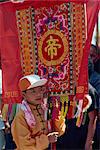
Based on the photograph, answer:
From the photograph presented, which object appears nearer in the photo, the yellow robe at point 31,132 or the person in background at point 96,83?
the yellow robe at point 31,132

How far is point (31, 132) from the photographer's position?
12.7 feet

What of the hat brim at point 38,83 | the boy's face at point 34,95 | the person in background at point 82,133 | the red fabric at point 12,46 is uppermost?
the red fabric at point 12,46

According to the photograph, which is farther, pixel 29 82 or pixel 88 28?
pixel 88 28

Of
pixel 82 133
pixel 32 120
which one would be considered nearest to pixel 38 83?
pixel 32 120

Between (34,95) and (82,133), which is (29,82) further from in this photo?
(82,133)

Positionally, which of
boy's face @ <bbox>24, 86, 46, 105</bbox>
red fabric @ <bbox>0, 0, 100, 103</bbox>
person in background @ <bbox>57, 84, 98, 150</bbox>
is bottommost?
person in background @ <bbox>57, 84, 98, 150</bbox>

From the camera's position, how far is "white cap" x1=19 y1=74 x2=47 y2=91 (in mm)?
3805

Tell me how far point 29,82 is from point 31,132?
433mm

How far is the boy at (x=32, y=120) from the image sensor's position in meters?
3.80

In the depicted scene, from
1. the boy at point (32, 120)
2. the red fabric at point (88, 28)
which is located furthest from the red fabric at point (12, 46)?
the boy at point (32, 120)

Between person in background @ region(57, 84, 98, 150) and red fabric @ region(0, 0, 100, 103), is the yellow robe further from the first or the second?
person in background @ region(57, 84, 98, 150)

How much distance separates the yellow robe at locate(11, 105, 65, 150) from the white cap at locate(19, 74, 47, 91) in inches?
7.5

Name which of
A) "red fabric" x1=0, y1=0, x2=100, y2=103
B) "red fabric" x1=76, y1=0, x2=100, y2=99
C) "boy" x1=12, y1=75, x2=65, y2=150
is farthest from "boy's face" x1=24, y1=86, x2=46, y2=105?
"red fabric" x1=76, y1=0, x2=100, y2=99

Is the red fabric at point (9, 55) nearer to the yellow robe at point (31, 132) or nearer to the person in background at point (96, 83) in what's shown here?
the yellow robe at point (31, 132)
